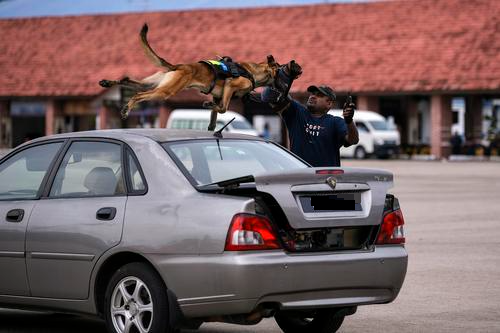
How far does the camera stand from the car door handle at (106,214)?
8156mm

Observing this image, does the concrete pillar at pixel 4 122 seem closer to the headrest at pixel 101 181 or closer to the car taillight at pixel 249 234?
the headrest at pixel 101 181

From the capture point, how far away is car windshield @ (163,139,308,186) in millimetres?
8273

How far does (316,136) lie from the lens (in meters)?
10.3

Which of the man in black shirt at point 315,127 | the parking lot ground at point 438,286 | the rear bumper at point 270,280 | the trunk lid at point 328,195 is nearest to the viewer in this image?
the rear bumper at point 270,280

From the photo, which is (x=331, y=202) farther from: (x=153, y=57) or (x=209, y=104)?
(x=153, y=57)

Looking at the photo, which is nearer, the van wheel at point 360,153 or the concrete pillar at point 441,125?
the van wheel at point 360,153

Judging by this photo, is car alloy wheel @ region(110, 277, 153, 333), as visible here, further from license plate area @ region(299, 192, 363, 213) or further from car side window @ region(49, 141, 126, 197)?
license plate area @ region(299, 192, 363, 213)

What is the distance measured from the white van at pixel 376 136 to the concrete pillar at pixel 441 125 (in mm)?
1736

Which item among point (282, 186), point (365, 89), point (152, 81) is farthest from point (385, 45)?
point (282, 186)

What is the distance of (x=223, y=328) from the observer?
948 centimetres

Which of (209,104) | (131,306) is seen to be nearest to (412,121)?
(209,104)

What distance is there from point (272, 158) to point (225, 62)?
210 centimetres

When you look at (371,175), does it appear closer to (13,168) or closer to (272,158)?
(272,158)

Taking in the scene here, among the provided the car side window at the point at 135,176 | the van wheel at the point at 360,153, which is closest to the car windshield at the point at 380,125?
the van wheel at the point at 360,153
